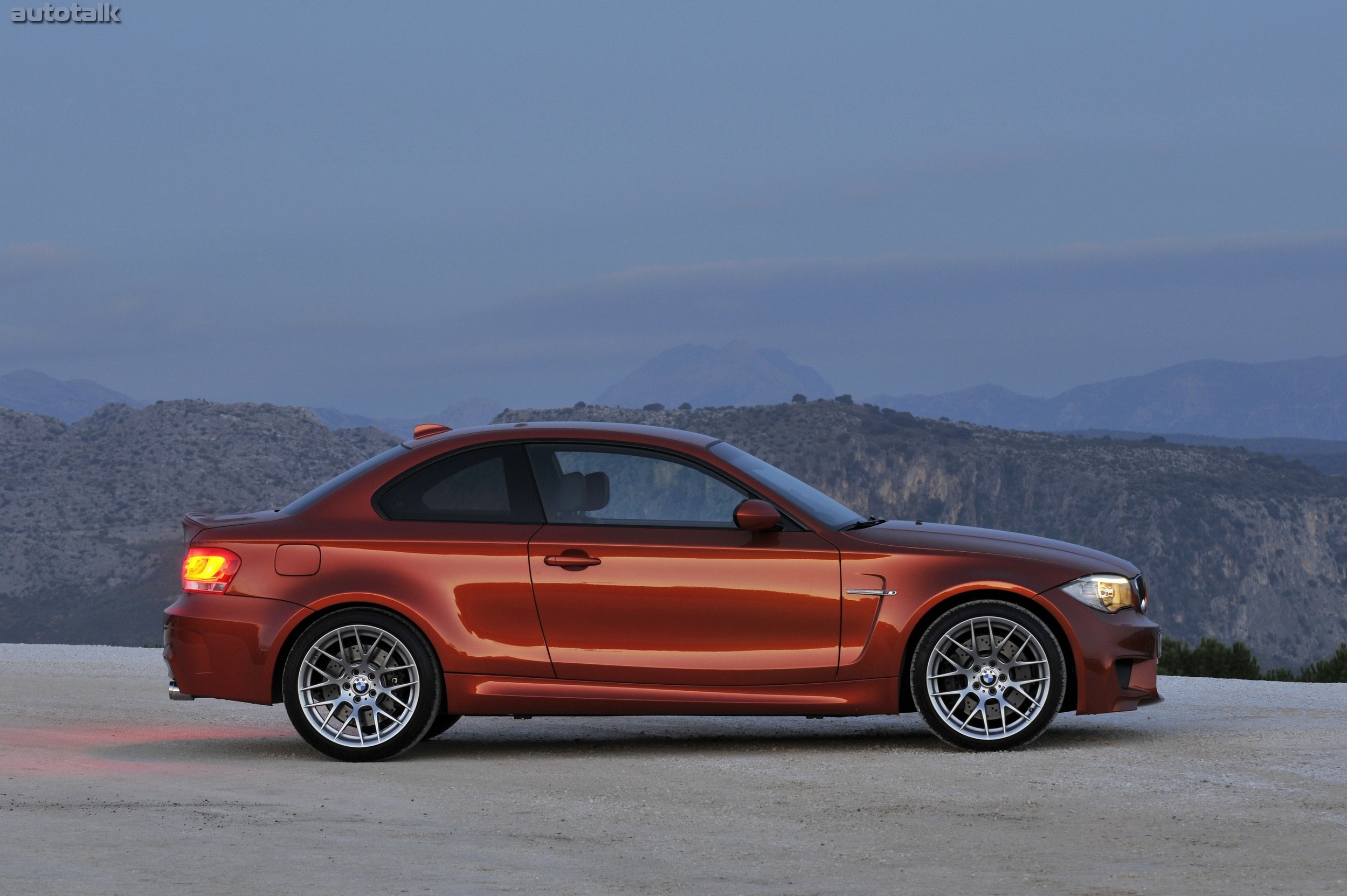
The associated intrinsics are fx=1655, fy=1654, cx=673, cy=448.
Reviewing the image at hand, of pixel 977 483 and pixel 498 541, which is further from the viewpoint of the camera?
pixel 977 483

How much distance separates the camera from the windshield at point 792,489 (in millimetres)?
8531

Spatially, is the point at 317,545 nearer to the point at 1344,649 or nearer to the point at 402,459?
the point at 402,459

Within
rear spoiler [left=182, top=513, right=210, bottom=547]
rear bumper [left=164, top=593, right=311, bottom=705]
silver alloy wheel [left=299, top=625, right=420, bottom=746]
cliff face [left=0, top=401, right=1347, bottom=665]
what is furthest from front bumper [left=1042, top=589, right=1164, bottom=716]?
cliff face [left=0, top=401, right=1347, bottom=665]

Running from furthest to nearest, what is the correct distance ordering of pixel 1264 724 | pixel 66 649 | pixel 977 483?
1. pixel 977 483
2. pixel 66 649
3. pixel 1264 724

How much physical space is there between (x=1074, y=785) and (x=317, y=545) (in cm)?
391

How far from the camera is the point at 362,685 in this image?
8.40m

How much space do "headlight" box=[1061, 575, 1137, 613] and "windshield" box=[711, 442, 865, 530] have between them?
1.20 meters

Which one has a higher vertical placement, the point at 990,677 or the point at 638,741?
the point at 990,677

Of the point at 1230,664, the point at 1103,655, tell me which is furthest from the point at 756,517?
the point at 1230,664

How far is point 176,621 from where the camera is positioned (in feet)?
28.3

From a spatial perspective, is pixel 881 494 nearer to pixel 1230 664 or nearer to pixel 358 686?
Answer: pixel 1230 664

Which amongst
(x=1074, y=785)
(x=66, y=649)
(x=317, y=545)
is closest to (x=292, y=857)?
(x=317, y=545)

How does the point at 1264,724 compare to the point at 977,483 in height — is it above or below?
below

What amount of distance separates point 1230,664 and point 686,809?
68.8 ft
